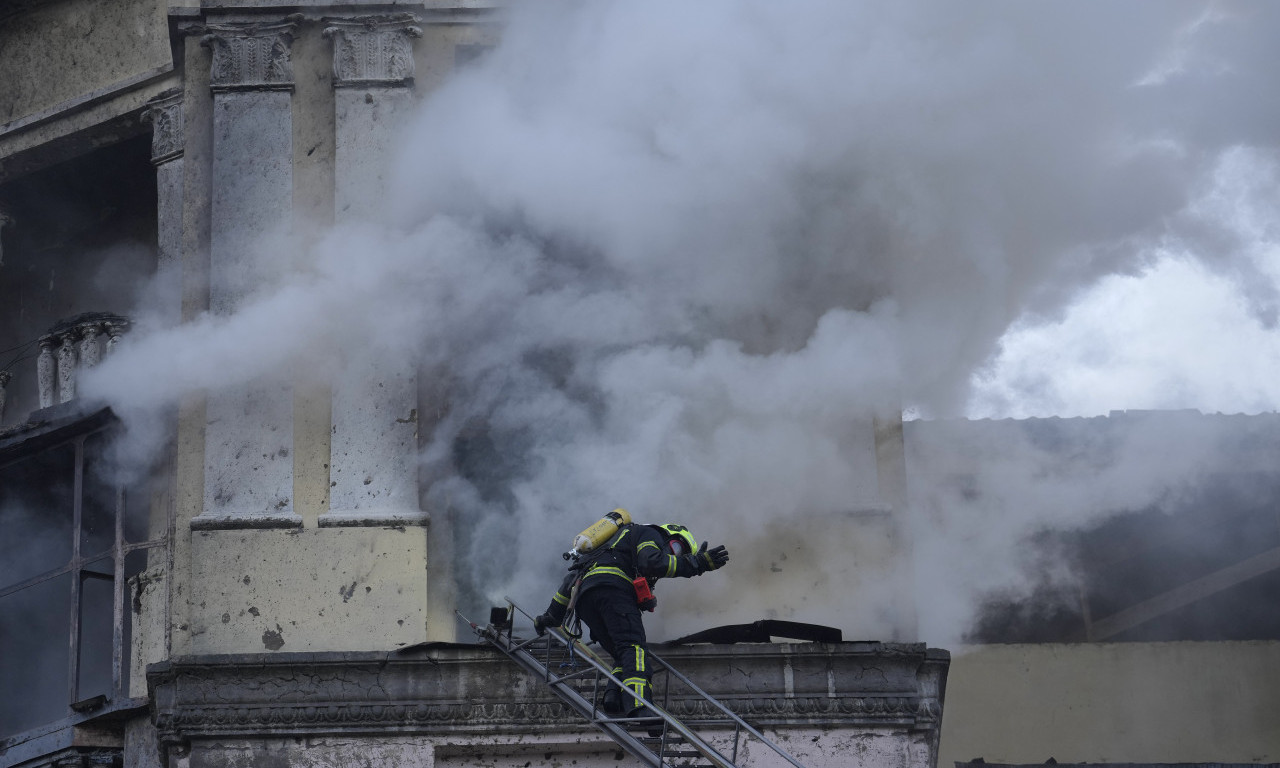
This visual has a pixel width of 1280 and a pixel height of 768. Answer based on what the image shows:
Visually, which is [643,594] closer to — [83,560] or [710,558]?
[710,558]

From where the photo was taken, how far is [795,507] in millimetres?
12000

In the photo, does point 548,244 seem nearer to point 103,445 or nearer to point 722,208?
point 722,208

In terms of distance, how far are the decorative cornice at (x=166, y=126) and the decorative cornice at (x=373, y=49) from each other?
4.32ft

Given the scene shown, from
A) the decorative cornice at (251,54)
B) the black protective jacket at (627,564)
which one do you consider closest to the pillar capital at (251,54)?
the decorative cornice at (251,54)

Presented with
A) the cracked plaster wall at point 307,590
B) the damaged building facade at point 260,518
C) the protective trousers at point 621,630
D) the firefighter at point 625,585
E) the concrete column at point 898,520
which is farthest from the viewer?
the concrete column at point 898,520

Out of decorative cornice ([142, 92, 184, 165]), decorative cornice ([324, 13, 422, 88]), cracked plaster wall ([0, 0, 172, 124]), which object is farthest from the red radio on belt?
cracked plaster wall ([0, 0, 172, 124])

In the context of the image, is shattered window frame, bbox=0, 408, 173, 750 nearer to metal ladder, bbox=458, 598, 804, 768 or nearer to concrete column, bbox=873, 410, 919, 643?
metal ladder, bbox=458, 598, 804, 768

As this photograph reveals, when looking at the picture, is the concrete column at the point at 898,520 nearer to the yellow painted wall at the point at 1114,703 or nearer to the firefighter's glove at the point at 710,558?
the firefighter's glove at the point at 710,558

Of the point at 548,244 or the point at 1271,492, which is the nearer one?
the point at 548,244

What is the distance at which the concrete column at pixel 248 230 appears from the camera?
11.9m

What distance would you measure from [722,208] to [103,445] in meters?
4.49

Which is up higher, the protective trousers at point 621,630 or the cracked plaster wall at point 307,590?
the cracked plaster wall at point 307,590

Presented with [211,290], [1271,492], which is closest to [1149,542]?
[1271,492]

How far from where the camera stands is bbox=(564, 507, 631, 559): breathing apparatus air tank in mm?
10727
